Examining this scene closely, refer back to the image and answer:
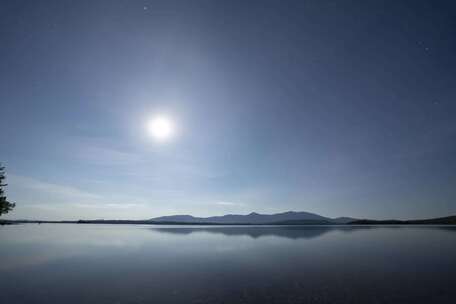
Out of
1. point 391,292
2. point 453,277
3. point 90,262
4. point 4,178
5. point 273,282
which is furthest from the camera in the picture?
point 4,178

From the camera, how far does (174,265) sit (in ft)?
100

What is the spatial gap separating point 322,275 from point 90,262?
29927 mm

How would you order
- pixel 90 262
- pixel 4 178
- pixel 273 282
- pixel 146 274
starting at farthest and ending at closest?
pixel 4 178 → pixel 90 262 → pixel 146 274 → pixel 273 282

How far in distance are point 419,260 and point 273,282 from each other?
82.6ft

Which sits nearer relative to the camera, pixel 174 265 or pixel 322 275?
Result: pixel 322 275

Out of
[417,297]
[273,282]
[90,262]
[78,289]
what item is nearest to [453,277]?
[417,297]

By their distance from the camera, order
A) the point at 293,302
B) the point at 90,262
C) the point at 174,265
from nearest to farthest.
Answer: the point at 293,302, the point at 174,265, the point at 90,262

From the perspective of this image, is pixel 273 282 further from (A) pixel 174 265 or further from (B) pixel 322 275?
(A) pixel 174 265

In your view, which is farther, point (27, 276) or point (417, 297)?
point (27, 276)

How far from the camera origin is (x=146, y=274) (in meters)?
25.4

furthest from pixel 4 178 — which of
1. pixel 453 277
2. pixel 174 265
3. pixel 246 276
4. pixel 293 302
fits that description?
pixel 453 277

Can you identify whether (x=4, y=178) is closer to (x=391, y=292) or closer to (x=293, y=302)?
(x=293, y=302)

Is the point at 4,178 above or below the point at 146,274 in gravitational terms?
above

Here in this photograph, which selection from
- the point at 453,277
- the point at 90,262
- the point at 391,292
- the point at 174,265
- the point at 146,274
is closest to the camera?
the point at 391,292
